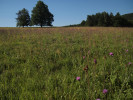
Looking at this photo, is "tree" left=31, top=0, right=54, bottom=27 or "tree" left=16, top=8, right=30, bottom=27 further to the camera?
"tree" left=16, top=8, right=30, bottom=27

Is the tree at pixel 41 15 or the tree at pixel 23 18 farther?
the tree at pixel 23 18

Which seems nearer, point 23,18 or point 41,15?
point 41,15

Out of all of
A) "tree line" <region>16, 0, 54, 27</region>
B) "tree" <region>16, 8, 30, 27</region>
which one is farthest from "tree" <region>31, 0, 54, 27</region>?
"tree" <region>16, 8, 30, 27</region>

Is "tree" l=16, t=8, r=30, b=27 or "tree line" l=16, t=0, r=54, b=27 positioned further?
"tree" l=16, t=8, r=30, b=27

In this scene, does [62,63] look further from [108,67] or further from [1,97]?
[1,97]

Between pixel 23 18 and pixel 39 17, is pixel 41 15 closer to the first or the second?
pixel 39 17

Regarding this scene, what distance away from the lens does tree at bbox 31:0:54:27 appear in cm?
3481

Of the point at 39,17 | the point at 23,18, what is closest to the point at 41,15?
the point at 39,17

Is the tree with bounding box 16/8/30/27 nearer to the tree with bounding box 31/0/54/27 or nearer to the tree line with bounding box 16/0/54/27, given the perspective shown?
the tree line with bounding box 16/0/54/27

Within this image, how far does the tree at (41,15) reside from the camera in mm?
34812

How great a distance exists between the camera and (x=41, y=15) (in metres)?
35.4

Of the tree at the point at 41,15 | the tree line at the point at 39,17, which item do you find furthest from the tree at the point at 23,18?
the tree at the point at 41,15

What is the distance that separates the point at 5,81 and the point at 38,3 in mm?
40449

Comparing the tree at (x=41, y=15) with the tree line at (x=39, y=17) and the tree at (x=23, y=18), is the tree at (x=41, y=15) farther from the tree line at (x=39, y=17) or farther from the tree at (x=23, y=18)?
the tree at (x=23, y=18)
